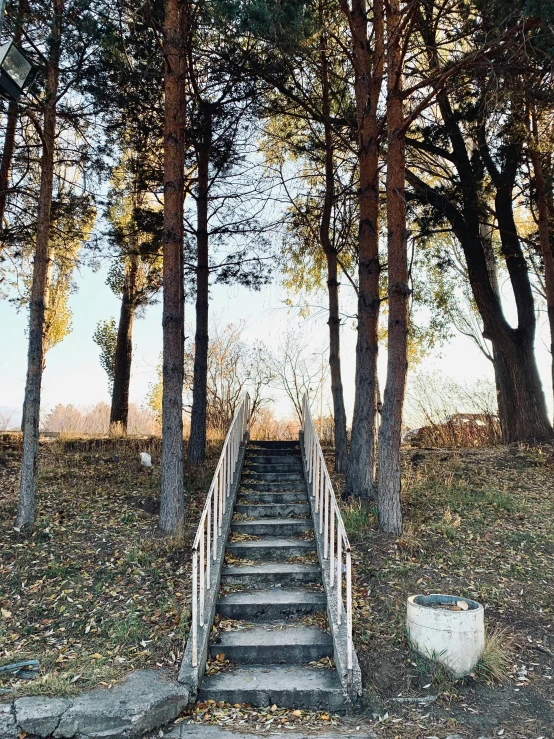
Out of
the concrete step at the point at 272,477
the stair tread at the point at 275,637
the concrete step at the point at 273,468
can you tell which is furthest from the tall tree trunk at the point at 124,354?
the stair tread at the point at 275,637

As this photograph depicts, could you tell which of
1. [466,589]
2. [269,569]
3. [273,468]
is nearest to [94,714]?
[269,569]

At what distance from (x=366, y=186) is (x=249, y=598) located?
5.94 m

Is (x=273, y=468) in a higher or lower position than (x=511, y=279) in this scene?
lower

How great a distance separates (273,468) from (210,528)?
142 inches

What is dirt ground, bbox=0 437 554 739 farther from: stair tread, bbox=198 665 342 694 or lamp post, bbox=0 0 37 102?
lamp post, bbox=0 0 37 102

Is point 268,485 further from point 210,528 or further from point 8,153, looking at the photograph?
point 8,153

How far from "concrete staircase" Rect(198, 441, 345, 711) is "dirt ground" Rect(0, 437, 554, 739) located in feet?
0.62

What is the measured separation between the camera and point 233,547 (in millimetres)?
6945

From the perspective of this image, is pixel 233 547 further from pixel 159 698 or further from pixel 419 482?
pixel 419 482

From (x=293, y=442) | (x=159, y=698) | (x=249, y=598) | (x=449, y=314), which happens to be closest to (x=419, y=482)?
(x=293, y=442)

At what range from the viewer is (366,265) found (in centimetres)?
863

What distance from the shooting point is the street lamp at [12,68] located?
4906 millimetres

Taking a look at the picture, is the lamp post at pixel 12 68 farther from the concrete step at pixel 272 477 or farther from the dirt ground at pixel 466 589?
the concrete step at pixel 272 477

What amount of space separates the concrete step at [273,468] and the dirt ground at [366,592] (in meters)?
0.83
